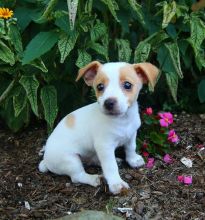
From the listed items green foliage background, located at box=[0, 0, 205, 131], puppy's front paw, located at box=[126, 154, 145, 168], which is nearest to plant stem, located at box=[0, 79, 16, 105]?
green foliage background, located at box=[0, 0, 205, 131]

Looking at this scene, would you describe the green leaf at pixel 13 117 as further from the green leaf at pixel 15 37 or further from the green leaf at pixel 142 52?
the green leaf at pixel 142 52

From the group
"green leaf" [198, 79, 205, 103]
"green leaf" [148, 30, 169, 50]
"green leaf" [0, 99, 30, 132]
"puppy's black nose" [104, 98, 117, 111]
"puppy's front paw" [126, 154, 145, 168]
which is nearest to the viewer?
"puppy's black nose" [104, 98, 117, 111]

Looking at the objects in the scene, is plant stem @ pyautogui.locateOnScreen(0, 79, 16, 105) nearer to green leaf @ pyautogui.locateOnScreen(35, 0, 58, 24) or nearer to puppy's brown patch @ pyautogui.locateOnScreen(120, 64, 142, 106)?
green leaf @ pyautogui.locateOnScreen(35, 0, 58, 24)

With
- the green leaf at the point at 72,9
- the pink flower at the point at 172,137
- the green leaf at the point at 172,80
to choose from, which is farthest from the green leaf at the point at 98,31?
the pink flower at the point at 172,137

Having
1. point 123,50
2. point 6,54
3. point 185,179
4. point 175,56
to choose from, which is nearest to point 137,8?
point 123,50

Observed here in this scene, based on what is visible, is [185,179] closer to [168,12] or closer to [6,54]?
[168,12]

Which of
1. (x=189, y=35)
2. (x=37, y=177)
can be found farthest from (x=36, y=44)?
(x=189, y=35)

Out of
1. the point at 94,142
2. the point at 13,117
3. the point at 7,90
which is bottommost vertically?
the point at 13,117
